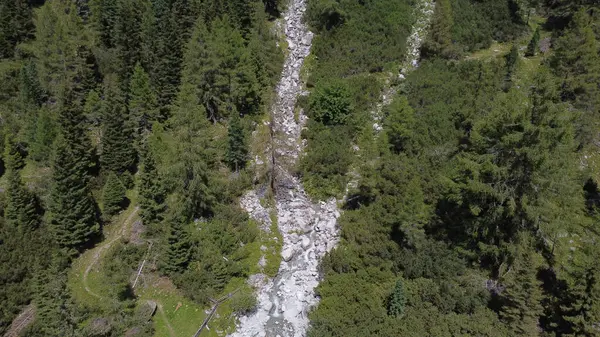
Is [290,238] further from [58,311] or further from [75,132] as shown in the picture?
[75,132]

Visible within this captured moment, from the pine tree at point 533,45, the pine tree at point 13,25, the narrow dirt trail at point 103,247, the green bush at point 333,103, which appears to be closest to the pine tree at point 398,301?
the green bush at point 333,103

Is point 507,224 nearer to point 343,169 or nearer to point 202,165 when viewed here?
point 343,169

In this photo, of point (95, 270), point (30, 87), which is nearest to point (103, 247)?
point (95, 270)

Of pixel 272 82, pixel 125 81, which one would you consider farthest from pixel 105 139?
pixel 272 82

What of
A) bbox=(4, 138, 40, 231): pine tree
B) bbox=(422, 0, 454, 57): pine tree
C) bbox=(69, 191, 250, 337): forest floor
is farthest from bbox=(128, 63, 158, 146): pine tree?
bbox=(422, 0, 454, 57): pine tree

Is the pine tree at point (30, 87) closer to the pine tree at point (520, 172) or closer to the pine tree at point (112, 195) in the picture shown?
the pine tree at point (112, 195)

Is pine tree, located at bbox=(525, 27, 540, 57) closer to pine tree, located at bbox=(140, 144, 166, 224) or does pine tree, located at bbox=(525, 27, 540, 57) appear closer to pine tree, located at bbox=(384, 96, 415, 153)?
pine tree, located at bbox=(384, 96, 415, 153)

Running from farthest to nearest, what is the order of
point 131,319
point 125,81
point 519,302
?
point 125,81 < point 131,319 < point 519,302
